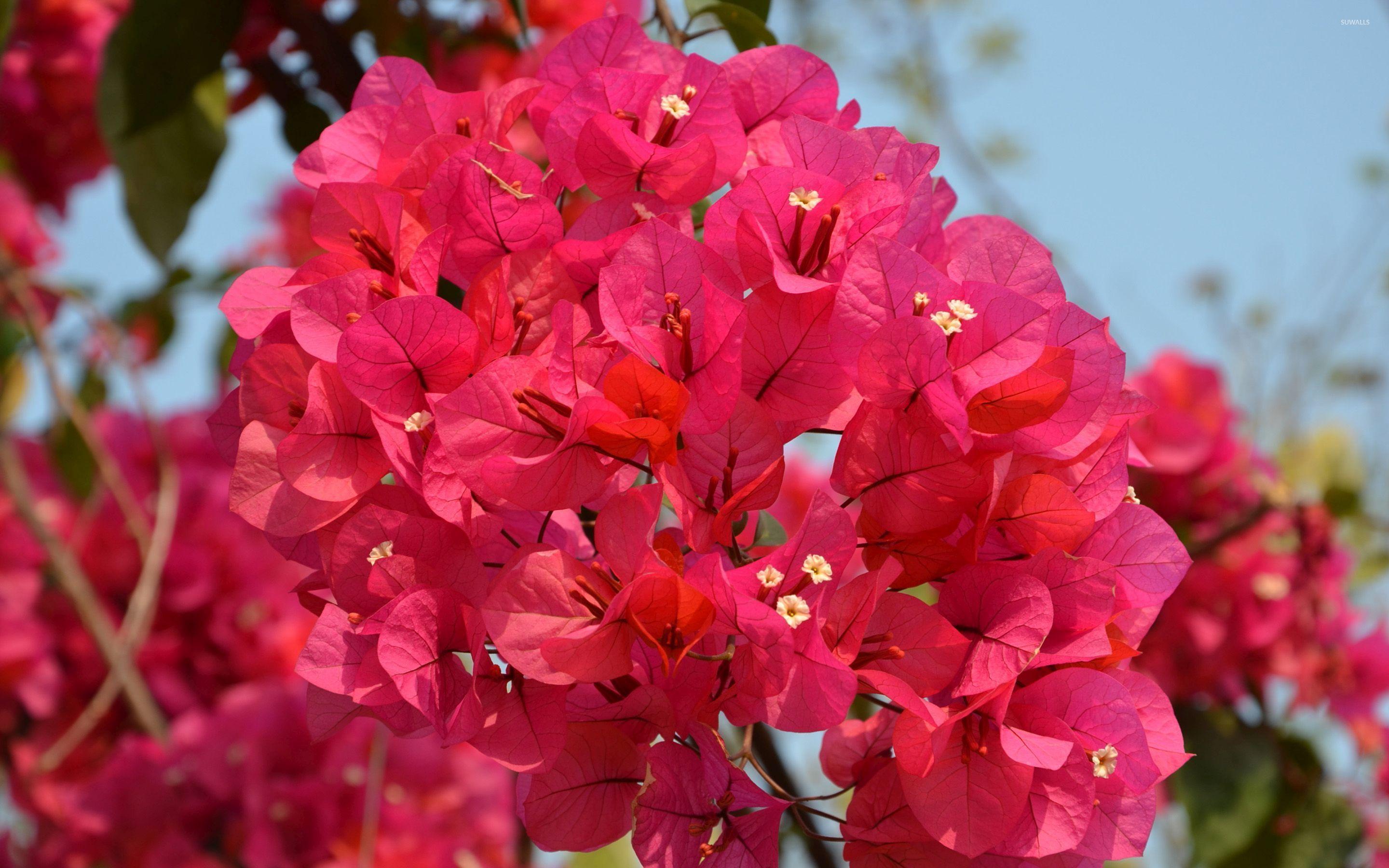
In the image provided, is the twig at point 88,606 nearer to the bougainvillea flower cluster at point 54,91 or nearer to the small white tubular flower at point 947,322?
the bougainvillea flower cluster at point 54,91

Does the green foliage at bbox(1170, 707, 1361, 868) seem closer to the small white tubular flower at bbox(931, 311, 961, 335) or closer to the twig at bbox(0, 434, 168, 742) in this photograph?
the small white tubular flower at bbox(931, 311, 961, 335)

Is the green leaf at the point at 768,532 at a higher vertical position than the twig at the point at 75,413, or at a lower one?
higher

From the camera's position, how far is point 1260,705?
4.68 feet

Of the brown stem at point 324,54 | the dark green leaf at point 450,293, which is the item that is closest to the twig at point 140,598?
the brown stem at point 324,54

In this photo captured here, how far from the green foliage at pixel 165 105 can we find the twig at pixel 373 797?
55cm

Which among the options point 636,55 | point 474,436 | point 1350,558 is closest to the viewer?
point 474,436

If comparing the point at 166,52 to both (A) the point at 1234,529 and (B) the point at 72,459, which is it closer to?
(B) the point at 72,459

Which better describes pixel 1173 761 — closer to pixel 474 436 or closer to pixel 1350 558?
pixel 474 436

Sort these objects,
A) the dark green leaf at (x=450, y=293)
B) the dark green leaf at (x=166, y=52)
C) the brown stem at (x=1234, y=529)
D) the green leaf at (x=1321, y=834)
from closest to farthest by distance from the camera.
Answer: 1. the dark green leaf at (x=450, y=293)
2. the dark green leaf at (x=166, y=52)
3. the brown stem at (x=1234, y=529)
4. the green leaf at (x=1321, y=834)

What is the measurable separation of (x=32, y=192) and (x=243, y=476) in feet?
5.33

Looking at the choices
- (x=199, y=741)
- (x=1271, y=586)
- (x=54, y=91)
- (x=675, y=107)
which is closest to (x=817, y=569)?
(x=675, y=107)

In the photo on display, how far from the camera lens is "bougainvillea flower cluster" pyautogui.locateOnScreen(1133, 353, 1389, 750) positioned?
1436mm

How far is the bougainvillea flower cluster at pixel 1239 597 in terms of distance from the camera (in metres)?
1.44

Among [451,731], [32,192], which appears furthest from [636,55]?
[32,192]
